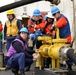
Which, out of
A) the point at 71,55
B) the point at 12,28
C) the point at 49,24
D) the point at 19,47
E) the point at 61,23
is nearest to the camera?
the point at 71,55

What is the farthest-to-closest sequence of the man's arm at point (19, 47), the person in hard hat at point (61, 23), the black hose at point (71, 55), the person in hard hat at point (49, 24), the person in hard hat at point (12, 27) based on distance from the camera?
1. the person in hard hat at point (12, 27)
2. the person in hard hat at point (49, 24)
3. the man's arm at point (19, 47)
4. the person in hard hat at point (61, 23)
5. the black hose at point (71, 55)

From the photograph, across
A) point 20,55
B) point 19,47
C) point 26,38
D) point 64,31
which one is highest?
point 64,31

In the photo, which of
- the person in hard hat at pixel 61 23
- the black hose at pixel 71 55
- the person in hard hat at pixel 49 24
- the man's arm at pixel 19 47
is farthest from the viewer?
the person in hard hat at pixel 49 24

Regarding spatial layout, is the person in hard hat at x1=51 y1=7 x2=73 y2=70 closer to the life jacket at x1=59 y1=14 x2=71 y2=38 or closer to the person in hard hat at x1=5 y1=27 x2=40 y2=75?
the life jacket at x1=59 y1=14 x2=71 y2=38

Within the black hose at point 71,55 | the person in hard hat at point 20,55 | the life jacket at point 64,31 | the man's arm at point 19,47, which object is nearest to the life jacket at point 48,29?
the life jacket at point 64,31

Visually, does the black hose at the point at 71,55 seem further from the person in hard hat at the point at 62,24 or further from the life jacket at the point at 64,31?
the life jacket at the point at 64,31

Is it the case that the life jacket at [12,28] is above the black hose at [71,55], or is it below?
above

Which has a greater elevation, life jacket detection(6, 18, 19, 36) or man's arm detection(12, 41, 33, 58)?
life jacket detection(6, 18, 19, 36)

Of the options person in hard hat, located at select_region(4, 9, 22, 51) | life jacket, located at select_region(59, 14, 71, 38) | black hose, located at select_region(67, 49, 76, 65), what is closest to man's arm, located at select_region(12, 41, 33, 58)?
life jacket, located at select_region(59, 14, 71, 38)

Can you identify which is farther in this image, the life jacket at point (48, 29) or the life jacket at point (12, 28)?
the life jacket at point (12, 28)

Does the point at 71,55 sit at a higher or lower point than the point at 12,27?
lower

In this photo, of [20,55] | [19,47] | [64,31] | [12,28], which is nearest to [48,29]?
[64,31]

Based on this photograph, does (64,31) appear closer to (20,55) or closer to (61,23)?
(61,23)

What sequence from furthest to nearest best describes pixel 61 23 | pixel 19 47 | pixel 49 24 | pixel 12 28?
pixel 12 28
pixel 49 24
pixel 19 47
pixel 61 23
